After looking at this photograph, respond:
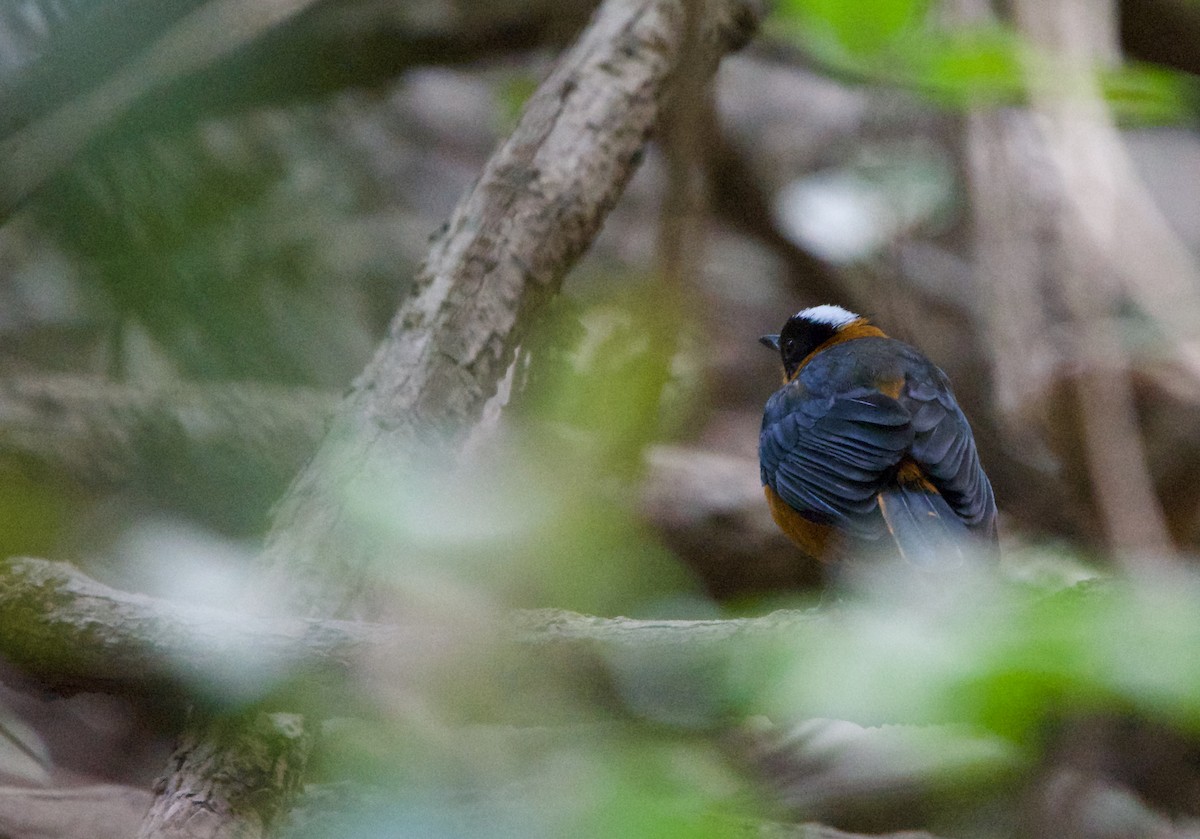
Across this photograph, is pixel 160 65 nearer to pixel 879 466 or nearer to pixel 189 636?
pixel 189 636

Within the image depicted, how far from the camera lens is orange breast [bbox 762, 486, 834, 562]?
2.65m

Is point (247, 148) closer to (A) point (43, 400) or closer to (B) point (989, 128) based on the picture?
(A) point (43, 400)

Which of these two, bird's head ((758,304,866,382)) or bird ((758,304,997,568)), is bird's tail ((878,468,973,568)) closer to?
bird ((758,304,997,568))

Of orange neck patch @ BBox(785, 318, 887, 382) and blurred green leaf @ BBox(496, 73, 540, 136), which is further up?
blurred green leaf @ BBox(496, 73, 540, 136)

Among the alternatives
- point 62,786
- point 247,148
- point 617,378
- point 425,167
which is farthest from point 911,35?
point 425,167

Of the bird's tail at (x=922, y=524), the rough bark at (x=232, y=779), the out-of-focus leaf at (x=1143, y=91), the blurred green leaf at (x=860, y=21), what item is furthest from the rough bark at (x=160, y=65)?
the out-of-focus leaf at (x=1143, y=91)

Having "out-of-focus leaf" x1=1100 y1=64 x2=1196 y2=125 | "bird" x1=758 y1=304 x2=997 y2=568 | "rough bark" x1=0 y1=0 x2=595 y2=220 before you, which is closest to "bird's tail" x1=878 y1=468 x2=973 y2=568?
"bird" x1=758 y1=304 x2=997 y2=568

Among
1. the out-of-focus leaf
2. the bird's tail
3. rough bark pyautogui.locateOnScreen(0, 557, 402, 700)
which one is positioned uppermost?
the out-of-focus leaf

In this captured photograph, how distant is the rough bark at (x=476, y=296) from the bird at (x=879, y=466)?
716 millimetres

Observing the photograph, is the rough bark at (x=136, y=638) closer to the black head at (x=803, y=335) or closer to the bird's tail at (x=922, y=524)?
the bird's tail at (x=922, y=524)

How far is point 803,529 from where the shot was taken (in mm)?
2684

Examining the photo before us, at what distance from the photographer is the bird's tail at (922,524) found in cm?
229

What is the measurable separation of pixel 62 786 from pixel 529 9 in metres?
4.02

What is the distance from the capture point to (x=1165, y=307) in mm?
4156
